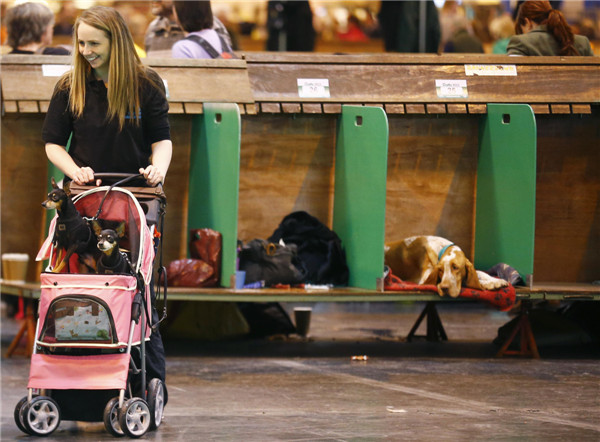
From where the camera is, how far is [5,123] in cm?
609

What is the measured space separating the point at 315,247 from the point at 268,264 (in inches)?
14.4

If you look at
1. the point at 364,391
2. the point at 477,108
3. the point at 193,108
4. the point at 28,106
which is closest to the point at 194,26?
the point at 193,108

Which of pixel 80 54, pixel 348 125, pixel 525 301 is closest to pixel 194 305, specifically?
pixel 348 125

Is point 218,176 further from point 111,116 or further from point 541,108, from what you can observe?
point 541,108

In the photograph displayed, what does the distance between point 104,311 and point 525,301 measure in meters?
3.07

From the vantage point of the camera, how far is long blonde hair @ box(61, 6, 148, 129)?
156 inches

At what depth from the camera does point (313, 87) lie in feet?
20.2

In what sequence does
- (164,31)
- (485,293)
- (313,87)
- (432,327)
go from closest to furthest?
(485,293) < (313,87) < (432,327) < (164,31)

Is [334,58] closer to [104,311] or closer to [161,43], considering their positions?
[161,43]

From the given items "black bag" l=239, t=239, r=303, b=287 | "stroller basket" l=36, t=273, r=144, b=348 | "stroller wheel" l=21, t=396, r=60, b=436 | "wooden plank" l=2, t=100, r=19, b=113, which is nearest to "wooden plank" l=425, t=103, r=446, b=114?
"black bag" l=239, t=239, r=303, b=287

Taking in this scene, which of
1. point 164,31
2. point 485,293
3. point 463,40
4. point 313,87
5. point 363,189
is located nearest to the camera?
point 485,293

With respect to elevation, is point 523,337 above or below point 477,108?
below

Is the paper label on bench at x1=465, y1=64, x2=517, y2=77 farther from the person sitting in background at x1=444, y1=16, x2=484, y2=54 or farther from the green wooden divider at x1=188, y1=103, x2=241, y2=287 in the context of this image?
the person sitting in background at x1=444, y1=16, x2=484, y2=54

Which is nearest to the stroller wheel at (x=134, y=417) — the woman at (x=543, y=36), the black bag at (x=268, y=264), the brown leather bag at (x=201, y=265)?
the brown leather bag at (x=201, y=265)
